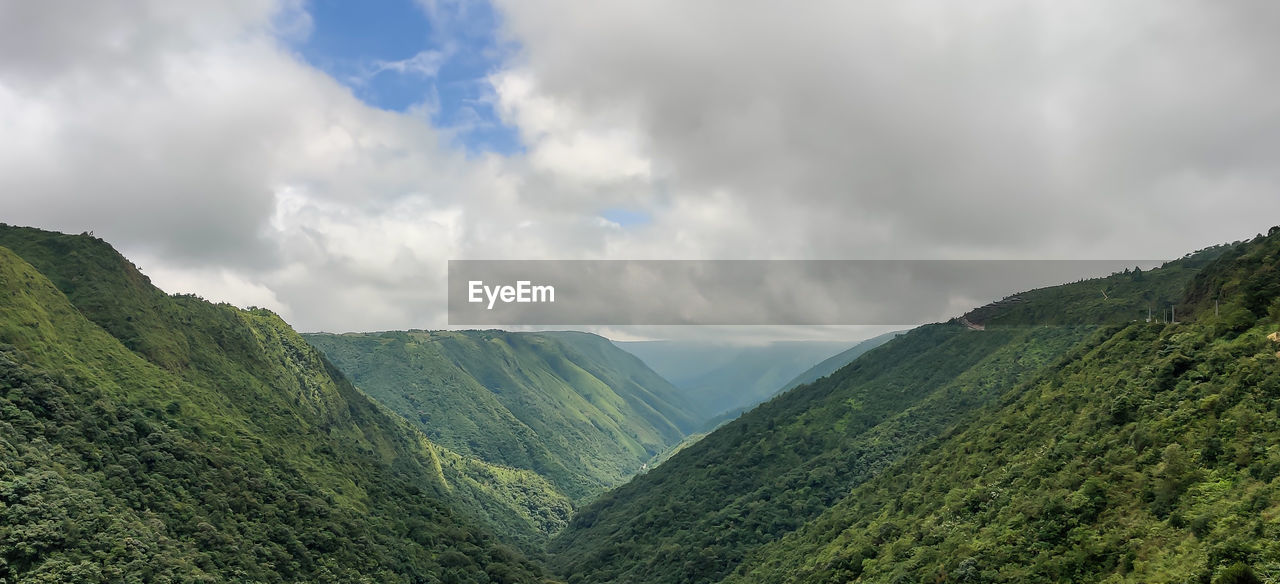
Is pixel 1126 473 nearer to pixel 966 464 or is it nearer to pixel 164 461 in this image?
pixel 966 464

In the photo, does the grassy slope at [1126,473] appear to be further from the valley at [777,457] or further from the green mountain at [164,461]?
the green mountain at [164,461]

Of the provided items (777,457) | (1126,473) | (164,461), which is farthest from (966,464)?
(164,461)

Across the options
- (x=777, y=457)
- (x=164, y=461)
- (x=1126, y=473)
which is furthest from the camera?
(x=777, y=457)

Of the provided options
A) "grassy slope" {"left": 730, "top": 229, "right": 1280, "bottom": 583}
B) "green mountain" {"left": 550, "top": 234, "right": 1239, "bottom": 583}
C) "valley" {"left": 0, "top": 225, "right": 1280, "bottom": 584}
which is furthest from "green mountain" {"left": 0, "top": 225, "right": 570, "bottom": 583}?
"grassy slope" {"left": 730, "top": 229, "right": 1280, "bottom": 583}

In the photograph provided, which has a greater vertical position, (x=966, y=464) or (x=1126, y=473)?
(x=1126, y=473)

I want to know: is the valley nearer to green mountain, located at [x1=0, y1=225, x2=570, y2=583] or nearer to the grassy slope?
the grassy slope
